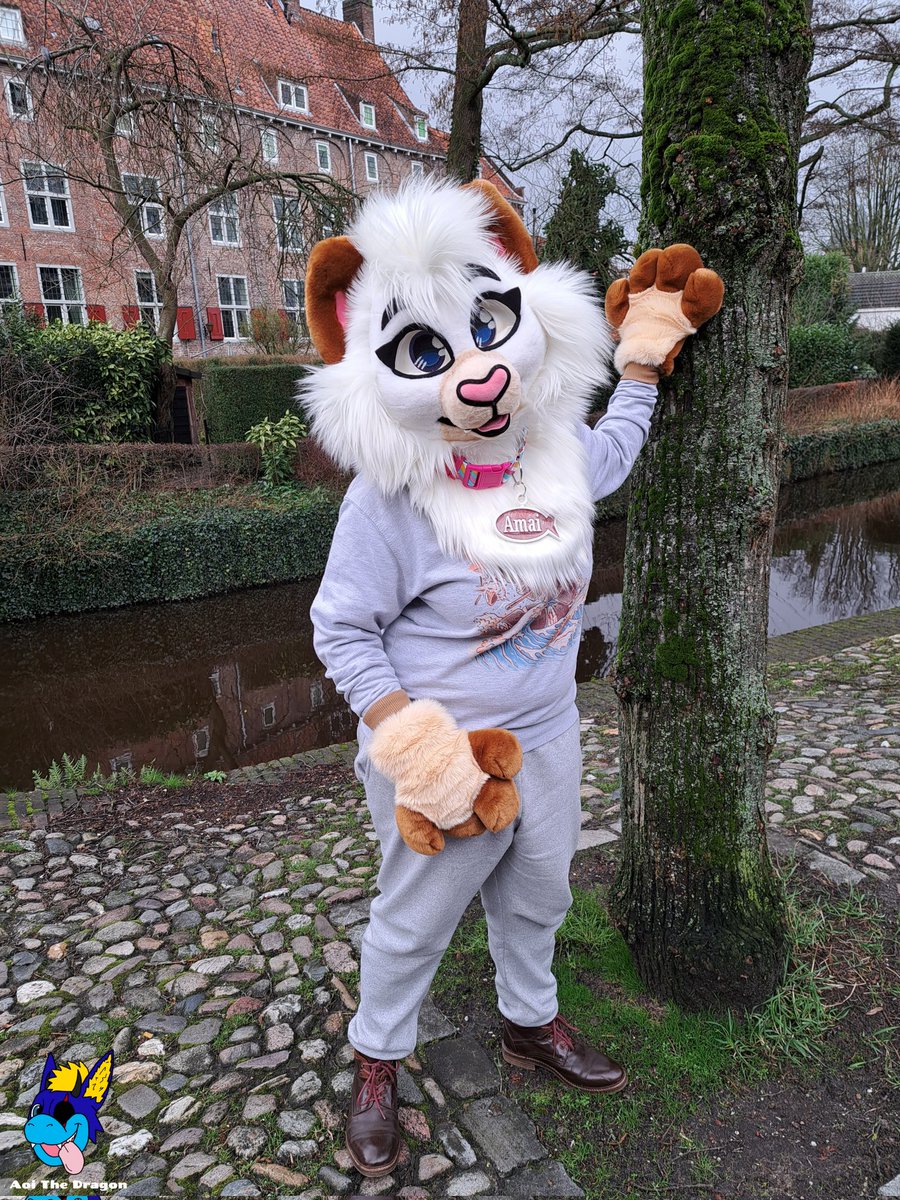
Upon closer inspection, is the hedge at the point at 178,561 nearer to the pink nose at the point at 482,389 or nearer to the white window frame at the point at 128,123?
the white window frame at the point at 128,123

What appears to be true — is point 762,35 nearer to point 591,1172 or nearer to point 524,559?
point 524,559

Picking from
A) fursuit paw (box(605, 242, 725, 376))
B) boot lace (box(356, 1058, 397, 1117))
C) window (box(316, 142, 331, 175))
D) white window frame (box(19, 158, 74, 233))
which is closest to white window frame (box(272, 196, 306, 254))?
fursuit paw (box(605, 242, 725, 376))

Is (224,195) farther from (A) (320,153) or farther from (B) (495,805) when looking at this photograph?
(A) (320,153)

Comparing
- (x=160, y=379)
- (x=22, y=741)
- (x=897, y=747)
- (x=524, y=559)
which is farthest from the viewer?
(x=160, y=379)

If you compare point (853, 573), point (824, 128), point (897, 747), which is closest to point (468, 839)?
point (897, 747)

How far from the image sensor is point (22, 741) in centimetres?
650

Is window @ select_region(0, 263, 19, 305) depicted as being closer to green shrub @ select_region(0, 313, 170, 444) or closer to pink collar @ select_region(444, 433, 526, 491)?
green shrub @ select_region(0, 313, 170, 444)

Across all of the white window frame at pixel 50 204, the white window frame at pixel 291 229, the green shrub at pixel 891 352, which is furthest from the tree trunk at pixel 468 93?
the green shrub at pixel 891 352

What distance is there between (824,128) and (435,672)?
52.5 feet

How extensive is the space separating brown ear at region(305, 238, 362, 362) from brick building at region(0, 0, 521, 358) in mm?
9482

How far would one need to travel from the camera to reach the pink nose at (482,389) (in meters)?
1.61

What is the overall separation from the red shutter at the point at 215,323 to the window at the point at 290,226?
15708 millimetres

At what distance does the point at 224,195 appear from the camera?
37.3 ft

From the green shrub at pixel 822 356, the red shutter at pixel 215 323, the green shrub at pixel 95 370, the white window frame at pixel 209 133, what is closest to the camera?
the white window frame at pixel 209 133
